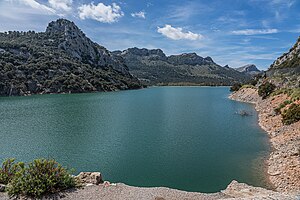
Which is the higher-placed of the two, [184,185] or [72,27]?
[72,27]

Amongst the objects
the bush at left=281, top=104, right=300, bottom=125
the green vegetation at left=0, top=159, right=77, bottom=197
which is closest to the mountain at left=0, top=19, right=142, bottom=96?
the bush at left=281, top=104, right=300, bottom=125

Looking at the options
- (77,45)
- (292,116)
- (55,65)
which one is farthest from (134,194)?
(77,45)

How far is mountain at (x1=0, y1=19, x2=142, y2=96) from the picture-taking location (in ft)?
344

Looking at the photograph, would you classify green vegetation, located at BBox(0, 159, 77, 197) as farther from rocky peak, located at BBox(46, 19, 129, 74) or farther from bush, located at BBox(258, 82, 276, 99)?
rocky peak, located at BBox(46, 19, 129, 74)

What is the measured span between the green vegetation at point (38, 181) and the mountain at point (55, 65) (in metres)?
96.6

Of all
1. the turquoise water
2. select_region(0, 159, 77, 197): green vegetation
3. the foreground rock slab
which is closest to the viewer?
select_region(0, 159, 77, 197): green vegetation

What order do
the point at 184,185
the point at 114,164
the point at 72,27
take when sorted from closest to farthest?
the point at 184,185 → the point at 114,164 → the point at 72,27

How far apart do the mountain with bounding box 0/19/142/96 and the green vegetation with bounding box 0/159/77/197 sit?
317ft

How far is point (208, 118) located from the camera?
46.1m

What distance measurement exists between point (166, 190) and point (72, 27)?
174 metres

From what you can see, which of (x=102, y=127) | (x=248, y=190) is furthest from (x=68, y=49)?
(x=248, y=190)

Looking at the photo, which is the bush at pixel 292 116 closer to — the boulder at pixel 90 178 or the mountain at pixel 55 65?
the boulder at pixel 90 178

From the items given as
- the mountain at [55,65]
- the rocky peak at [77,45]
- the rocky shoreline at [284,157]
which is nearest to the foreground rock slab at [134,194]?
the rocky shoreline at [284,157]

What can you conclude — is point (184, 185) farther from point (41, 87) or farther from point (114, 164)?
point (41, 87)
